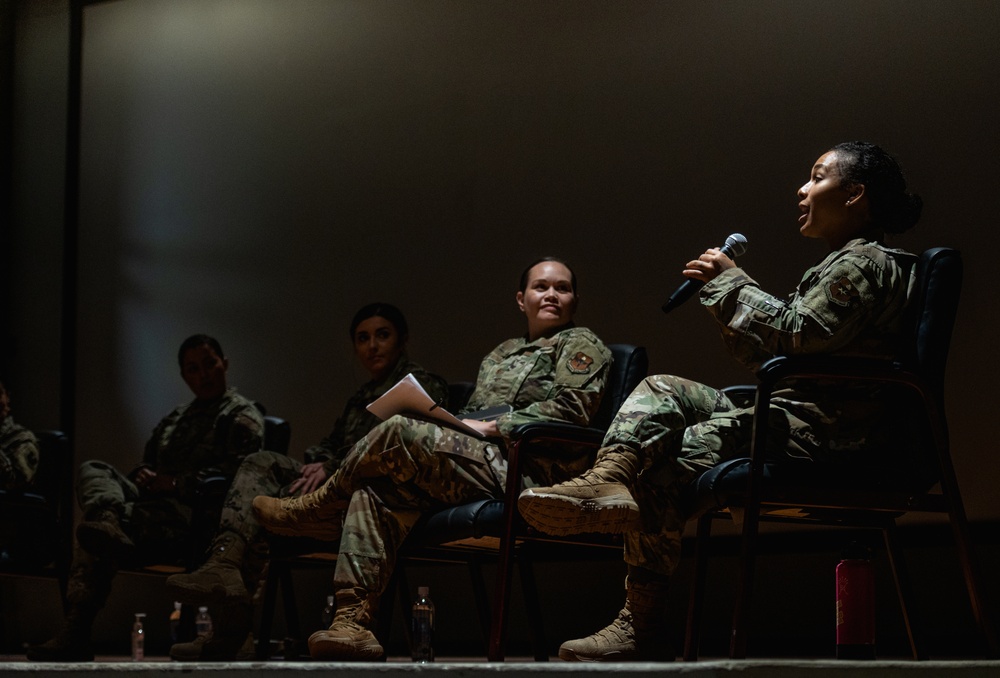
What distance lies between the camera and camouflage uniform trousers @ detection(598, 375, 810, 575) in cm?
227

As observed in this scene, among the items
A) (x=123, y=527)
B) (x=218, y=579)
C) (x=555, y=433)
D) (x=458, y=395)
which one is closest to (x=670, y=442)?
(x=555, y=433)

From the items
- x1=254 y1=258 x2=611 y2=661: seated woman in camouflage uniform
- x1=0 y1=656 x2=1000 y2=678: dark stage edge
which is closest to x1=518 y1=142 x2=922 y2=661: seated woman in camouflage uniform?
x1=254 y1=258 x2=611 y2=661: seated woman in camouflage uniform

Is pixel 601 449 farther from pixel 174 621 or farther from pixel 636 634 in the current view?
pixel 174 621

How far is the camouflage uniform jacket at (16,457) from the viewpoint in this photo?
3707 millimetres

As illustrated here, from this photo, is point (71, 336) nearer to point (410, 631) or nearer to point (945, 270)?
point (410, 631)

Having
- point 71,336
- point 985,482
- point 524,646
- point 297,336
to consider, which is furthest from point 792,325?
point 71,336

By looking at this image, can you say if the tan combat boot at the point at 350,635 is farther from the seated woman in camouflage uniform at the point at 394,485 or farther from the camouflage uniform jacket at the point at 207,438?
the camouflage uniform jacket at the point at 207,438

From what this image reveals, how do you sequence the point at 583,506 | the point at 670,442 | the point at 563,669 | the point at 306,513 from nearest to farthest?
the point at 563,669, the point at 583,506, the point at 670,442, the point at 306,513

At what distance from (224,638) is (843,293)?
1.97 meters

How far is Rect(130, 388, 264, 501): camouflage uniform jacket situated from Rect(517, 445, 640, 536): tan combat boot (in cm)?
170

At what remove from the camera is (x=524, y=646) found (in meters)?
4.23

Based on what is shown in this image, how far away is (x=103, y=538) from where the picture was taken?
3346mm

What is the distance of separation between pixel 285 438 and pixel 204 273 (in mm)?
1505

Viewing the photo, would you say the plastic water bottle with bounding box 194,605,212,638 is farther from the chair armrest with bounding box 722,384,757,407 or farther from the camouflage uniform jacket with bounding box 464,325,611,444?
the chair armrest with bounding box 722,384,757,407
